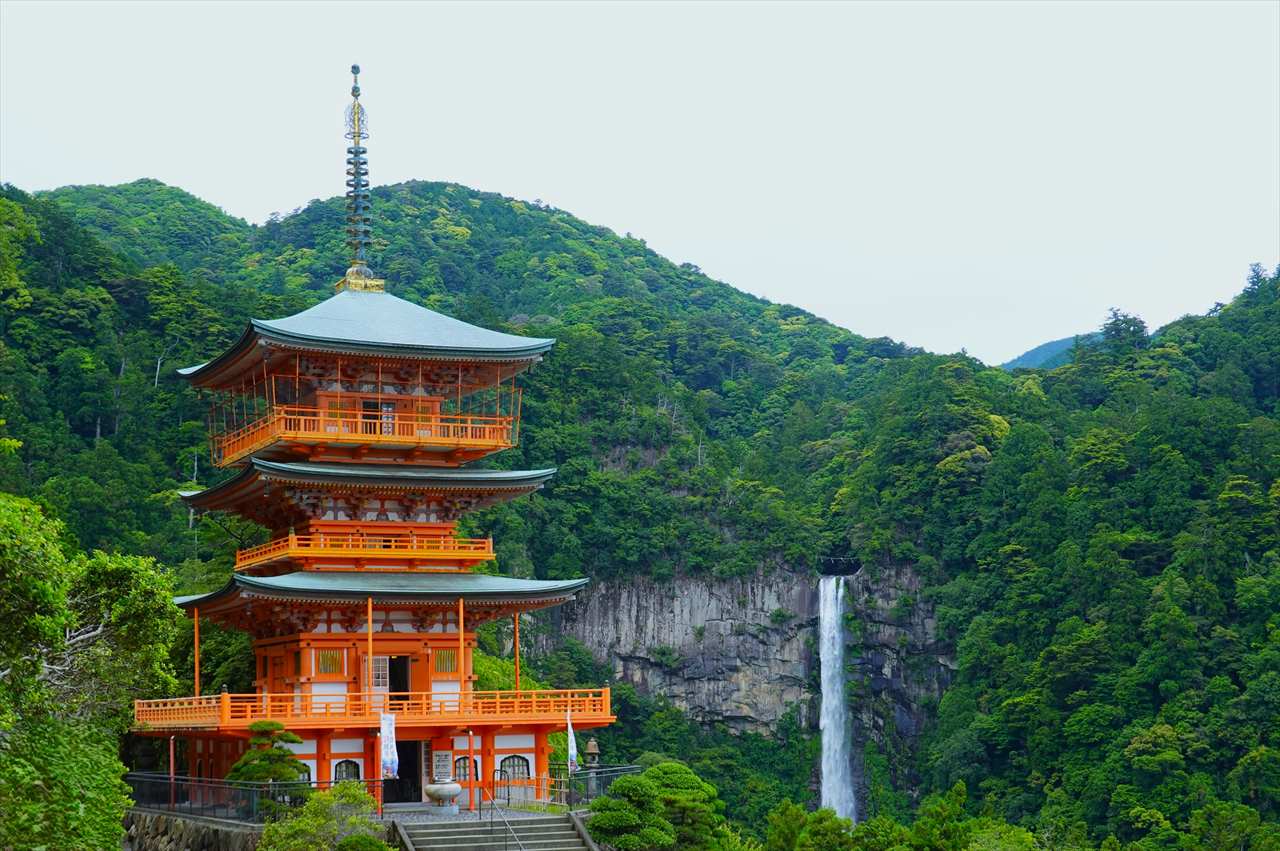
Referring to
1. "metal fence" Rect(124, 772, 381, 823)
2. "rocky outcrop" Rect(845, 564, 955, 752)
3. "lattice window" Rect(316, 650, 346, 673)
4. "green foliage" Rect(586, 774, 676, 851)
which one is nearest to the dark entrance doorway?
"lattice window" Rect(316, 650, 346, 673)

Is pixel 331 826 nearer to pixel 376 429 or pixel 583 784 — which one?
pixel 583 784

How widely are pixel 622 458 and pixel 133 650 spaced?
53.1m

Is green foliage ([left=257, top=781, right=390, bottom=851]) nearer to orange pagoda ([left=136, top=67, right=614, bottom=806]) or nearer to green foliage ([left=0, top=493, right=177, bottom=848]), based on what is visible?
green foliage ([left=0, top=493, right=177, bottom=848])

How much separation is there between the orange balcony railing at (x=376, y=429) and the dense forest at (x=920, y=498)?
35.6 feet

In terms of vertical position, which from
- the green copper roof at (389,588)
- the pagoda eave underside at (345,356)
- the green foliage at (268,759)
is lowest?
the green foliage at (268,759)

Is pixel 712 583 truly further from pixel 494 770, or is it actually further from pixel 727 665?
pixel 494 770

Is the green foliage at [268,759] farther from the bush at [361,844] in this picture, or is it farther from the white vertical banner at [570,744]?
the white vertical banner at [570,744]

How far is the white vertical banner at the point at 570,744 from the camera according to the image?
32.5m

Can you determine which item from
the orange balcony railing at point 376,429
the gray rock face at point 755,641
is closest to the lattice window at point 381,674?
the orange balcony railing at point 376,429

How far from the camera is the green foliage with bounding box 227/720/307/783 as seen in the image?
1175 inches

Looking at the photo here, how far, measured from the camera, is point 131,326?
70.6m

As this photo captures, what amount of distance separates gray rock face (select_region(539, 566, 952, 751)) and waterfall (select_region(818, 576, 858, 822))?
0.51 m

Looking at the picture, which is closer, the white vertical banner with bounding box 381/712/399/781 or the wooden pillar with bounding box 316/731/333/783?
the white vertical banner with bounding box 381/712/399/781

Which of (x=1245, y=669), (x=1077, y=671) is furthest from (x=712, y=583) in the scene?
(x=1245, y=669)
